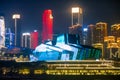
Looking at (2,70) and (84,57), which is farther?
(84,57)

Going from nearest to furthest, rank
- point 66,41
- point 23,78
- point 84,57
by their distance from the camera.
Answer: point 23,78 < point 84,57 < point 66,41

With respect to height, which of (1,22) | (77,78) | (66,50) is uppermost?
(1,22)

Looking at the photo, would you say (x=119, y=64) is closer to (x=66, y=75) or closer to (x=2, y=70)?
(x=66, y=75)

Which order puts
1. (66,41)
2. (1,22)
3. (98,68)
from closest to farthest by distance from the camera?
(98,68) → (66,41) → (1,22)

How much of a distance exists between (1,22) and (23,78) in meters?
58.8

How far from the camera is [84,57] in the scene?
52.8m

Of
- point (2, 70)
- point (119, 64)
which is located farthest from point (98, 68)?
point (2, 70)

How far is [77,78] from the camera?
44.1 meters

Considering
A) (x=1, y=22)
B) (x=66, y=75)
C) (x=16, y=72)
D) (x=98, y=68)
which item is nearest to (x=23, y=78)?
(x=16, y=72)

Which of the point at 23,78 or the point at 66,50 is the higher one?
the point at 66,50

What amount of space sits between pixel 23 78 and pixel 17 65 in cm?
294

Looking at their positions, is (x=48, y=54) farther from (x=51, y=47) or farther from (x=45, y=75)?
(x=45, y=75)

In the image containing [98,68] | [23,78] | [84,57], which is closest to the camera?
[23,78]

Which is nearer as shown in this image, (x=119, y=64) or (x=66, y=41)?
(x=119, y=64)
